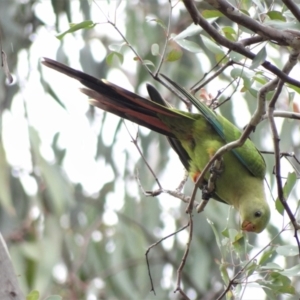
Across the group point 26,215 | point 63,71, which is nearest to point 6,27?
point 26,215

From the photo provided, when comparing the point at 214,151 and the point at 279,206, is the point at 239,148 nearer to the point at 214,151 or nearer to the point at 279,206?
the point at 214,151

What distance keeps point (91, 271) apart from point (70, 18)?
207 cm

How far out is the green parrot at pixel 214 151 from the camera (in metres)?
2.64

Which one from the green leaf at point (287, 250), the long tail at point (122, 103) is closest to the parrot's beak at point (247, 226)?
the long tail at point (122, 103)

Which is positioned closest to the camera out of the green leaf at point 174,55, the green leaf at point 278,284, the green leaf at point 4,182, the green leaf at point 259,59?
the green leaf at point 259,59

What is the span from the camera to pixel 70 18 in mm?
4094

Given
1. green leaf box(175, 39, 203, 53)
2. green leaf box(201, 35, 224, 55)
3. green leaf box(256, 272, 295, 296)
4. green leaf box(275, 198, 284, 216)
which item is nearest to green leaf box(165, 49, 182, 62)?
green leaf box(175, 39, 203, 53)

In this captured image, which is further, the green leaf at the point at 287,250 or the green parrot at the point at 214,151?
the green parrot at the point at 214,151

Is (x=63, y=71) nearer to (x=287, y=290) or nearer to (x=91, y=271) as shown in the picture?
(x=287, y=290)

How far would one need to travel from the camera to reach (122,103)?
2.50 m

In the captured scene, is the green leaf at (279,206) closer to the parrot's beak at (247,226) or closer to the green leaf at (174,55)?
the green leaf at (174,55)

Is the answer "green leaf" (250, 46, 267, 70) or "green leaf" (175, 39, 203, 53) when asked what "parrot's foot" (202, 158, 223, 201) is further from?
"green leaf" (250, 46, 267, 70)

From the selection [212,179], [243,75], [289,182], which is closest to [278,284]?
[289,182]

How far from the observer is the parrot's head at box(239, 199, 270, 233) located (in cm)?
275
